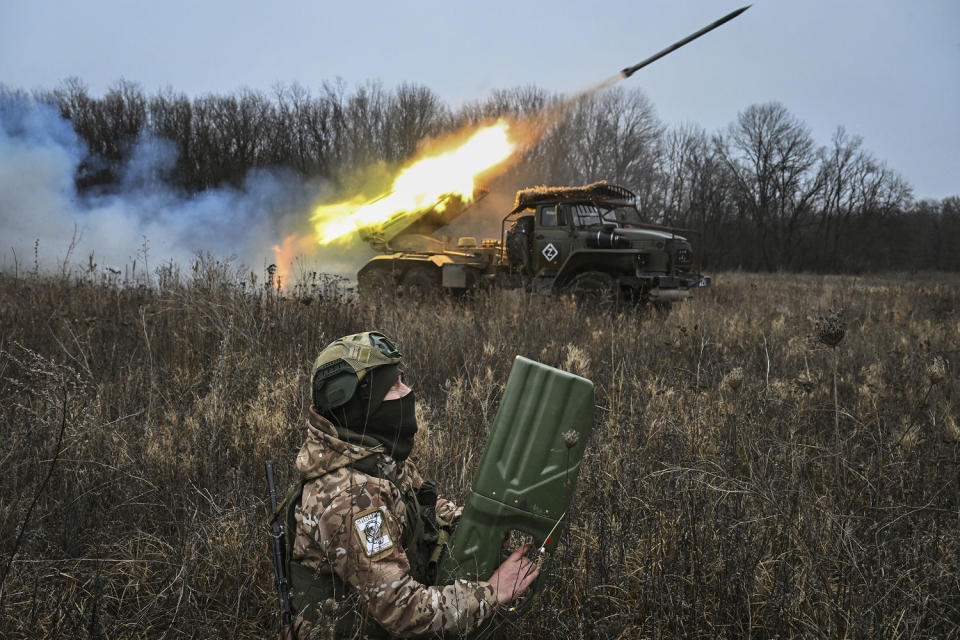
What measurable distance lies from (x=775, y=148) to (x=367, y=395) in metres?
47.7

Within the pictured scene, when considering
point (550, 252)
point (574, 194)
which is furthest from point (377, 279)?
point (574, 194)

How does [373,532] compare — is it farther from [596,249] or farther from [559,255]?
[559,255]

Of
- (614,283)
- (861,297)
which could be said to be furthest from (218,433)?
(861,297)

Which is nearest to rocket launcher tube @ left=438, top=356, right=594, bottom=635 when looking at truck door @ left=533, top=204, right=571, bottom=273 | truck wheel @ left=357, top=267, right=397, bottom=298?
truck door @ left=533, top=204, right=571, bottom=273

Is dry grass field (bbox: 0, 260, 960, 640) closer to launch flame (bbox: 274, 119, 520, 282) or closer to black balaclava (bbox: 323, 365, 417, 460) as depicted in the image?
black balaclava (bbox: 323, 365, 417, 460)

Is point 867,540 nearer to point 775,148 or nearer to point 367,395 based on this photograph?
point 367,395

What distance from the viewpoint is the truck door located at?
1076 centimetres

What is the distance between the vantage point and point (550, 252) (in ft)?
35.5

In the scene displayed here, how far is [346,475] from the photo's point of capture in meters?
1.70

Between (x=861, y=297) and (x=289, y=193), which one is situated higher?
(x=289, y=193)

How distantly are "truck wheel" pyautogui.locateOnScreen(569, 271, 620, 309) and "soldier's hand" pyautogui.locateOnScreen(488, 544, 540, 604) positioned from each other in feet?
25.4

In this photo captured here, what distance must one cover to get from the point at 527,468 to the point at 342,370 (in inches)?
24.6

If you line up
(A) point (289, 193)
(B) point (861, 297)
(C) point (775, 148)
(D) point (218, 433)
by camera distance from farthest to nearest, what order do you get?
(C) point (775, 148) → (A) point (289, 193) → (B) point (861, 297) → (D) point (218, 433)

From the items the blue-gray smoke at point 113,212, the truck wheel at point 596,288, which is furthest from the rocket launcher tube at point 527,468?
the blue-gray smoke at point 113,212
